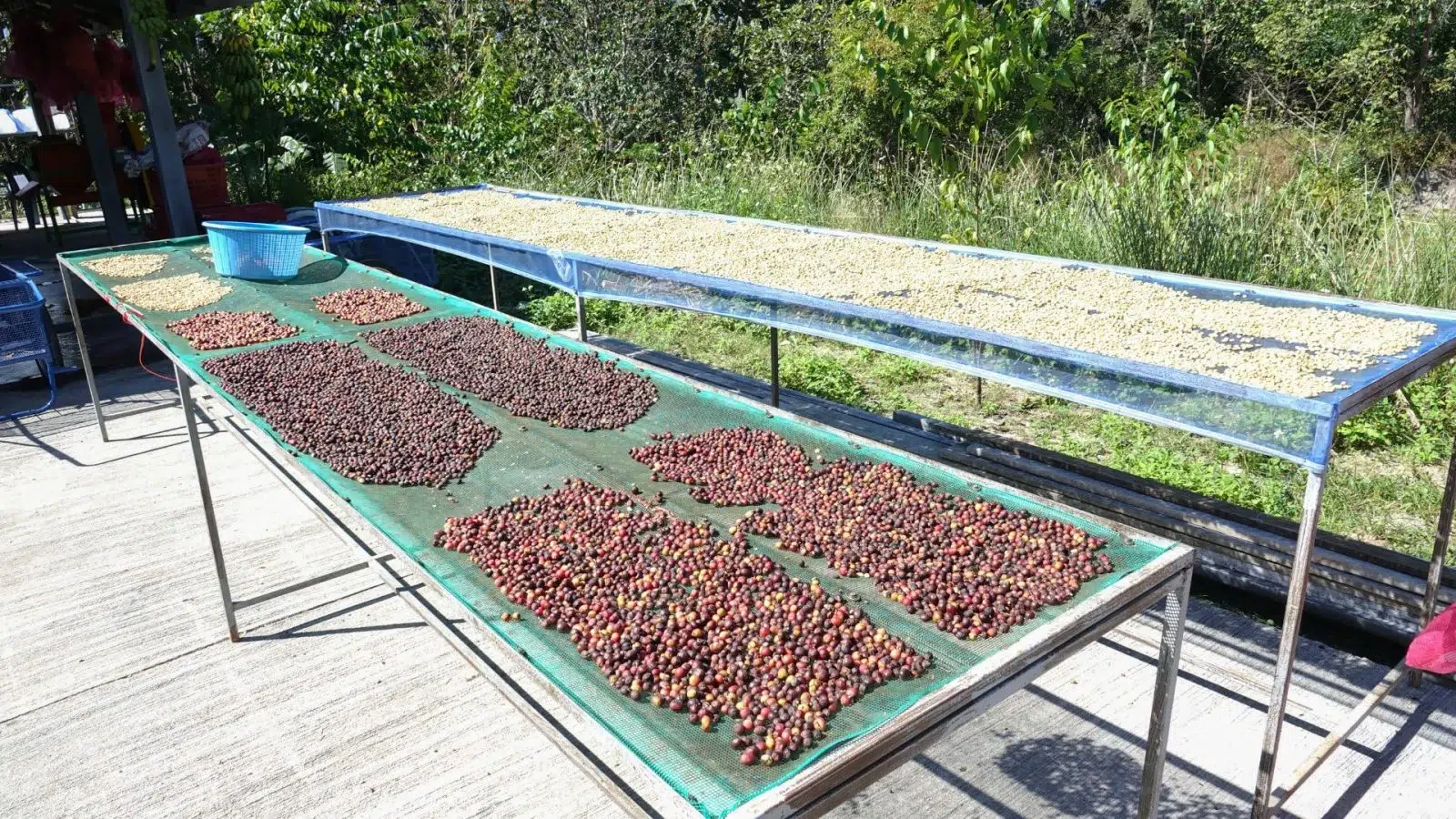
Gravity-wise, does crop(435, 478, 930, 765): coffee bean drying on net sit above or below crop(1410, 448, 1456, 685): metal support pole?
above

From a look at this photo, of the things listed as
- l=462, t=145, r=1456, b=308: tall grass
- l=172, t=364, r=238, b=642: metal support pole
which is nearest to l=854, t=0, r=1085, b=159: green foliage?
l=462, t=145, r=1456, b=308: tall grass

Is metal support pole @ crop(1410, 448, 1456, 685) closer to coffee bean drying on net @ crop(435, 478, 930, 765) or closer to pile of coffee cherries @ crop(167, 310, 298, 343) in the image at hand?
coffee bean drying on net @ crop(435, 478, 930, 765)

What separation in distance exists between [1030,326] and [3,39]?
1355cm

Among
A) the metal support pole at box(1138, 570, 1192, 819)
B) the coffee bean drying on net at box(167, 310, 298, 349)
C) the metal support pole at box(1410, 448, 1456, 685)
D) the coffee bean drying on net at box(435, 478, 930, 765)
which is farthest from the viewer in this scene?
the coffee bean drying on net at box(167, 310, 298, 349)

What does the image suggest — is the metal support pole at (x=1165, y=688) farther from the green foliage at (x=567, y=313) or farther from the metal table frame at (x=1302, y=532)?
the green foliage at (x=567, y=313)

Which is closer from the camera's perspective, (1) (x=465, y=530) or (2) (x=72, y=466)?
(1) (x=465, y=530)

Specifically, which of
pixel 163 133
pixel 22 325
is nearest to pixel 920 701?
pixel 22 325

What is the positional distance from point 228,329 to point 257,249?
3.33 ft

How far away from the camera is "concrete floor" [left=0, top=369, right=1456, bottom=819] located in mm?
2404

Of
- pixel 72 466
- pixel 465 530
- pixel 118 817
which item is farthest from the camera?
pixel 72 466

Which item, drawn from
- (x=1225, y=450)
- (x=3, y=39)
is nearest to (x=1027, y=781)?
(x=1225, y=450)

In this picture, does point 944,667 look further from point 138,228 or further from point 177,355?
point 138,228

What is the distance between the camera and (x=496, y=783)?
8.17 ft

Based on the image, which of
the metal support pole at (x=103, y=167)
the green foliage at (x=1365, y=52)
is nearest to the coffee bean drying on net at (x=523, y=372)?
the metal support pole at (x=103, y=167)
